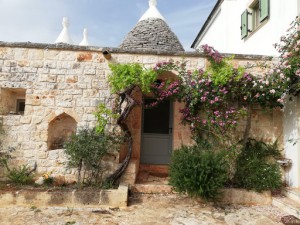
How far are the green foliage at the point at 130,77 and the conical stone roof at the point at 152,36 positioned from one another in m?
2.51

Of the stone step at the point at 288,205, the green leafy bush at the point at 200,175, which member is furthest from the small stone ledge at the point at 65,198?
the stone step at the point at 288,205

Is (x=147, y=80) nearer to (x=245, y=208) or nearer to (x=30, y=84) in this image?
(x=30, y=84)

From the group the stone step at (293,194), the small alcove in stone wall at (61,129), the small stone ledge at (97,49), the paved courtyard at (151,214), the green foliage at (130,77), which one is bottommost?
the paved courtyard at (151,214)

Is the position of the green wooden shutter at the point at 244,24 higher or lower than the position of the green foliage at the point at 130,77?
higher

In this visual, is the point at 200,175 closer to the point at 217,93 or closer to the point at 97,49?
the point at 217,93

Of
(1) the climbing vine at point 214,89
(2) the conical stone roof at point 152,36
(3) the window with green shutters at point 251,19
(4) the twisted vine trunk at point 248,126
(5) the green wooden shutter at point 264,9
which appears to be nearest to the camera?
(1) the climbing vine at point 214,89

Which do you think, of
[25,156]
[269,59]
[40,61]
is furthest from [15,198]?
[269,59]

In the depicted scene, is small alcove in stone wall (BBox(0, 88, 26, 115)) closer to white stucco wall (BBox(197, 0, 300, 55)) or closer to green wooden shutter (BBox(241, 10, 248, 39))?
white stucco wall (BBox(197, 0, 300, 55))

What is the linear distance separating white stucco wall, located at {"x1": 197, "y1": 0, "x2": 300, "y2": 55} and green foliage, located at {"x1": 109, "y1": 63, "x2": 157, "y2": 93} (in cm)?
324

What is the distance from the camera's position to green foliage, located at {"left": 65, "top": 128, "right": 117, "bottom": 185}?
4.73m

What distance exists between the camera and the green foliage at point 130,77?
4.93 metres

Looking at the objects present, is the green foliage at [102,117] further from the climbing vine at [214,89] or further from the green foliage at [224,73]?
the green foliage at [224,73]

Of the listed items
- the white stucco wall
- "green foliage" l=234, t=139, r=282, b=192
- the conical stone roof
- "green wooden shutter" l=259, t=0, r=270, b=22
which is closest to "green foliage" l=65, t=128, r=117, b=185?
"green foliage" l=234, t=139, r=282, b=192

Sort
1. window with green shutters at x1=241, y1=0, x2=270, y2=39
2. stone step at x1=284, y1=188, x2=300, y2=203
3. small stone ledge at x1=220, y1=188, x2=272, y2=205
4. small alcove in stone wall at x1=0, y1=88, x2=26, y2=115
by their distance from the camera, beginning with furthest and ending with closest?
window with green shutters at x1=241, y1=0, x2=270, y2=39 < small alcove in stone wall at x1=0, y1=88, x2=26, y2=115 < small stone ledge at x1=220, y1=188, x2=272, y2=205 < stone step at x1=284, y1=188, x2=300, y2=203
